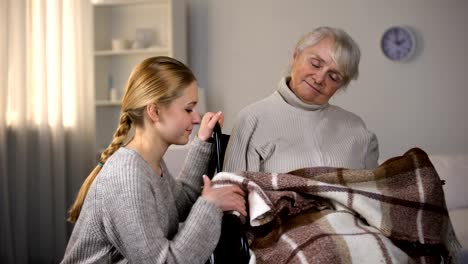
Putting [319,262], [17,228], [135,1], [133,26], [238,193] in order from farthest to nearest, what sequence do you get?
[133,26]
[135,1]
[17,228]
[238,193]
[319,262]

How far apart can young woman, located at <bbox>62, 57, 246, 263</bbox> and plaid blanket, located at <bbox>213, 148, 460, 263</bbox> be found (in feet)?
0.26

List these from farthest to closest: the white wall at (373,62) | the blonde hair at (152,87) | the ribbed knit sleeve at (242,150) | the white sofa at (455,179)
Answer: the white wall at (373,62) < the white sofa at (455,179) < the ribbed knit sleeve at (242,150) < the blonde hair at (152,87)

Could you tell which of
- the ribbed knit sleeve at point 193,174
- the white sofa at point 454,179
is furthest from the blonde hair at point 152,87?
the white sofa at point 454,179

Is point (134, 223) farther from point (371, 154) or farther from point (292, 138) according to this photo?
point (371, 154)

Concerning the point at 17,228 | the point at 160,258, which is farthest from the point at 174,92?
the point at 17,228

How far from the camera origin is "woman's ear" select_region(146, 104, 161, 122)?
1.55m

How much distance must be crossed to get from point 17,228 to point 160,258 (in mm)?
2685

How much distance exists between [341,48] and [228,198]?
734 millimetres

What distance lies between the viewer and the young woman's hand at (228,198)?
1.47 meters

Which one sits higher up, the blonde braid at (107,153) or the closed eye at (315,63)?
the closed eye at (315,63)

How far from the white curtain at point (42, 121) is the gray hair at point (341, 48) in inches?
94.8

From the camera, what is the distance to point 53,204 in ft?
13.2

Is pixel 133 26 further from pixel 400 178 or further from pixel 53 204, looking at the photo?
pixel 400 178

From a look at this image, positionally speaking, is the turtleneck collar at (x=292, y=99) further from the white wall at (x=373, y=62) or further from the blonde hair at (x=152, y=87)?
the white wall at (x=373, y=62)
